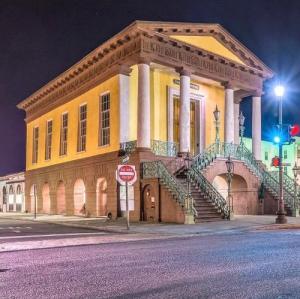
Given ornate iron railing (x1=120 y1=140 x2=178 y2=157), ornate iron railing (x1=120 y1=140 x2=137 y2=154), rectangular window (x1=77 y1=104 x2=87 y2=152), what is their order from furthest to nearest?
1. rectangular window (x1=77 y1=104 x2=87 y2=152)
2. ornate iron railing (x1=120 y1=140 x2=178 y2=157)
3. ornate iron railing (x1=120 y1=140 x2=137 y2=154)

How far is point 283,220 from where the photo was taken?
825 inches

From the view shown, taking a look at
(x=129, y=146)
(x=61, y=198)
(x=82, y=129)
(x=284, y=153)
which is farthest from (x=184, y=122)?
(x=284, y=153)

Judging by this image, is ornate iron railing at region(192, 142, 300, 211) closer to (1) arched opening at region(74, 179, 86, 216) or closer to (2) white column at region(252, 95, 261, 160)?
(2) white column at region(252, 95, 261, 160)

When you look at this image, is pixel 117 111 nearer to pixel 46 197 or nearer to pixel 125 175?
pixel 125 175

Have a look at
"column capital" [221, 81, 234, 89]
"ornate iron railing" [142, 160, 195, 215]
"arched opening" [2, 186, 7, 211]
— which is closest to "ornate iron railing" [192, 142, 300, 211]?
"ornate iron railing" [142, 160, 195, 215]

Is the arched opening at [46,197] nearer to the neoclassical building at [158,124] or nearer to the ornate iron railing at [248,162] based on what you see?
the neoclassical building at [158,124]

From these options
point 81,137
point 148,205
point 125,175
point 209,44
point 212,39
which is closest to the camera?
point 125,175

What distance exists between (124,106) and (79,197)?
8546 mm

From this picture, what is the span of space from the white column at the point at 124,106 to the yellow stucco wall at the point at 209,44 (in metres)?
3.81

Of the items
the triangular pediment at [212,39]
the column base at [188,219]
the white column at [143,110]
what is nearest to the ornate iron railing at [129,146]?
the white column at [143,110]

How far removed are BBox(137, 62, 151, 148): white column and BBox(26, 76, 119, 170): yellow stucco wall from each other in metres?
2.30

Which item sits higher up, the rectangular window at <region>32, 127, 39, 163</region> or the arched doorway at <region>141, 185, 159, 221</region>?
the rectangular window at <region>32, 127, 39, 163</region>

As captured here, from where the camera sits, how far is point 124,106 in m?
26.8

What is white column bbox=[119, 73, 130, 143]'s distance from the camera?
2664 centimetres
